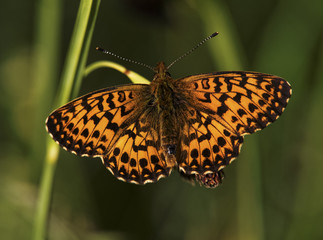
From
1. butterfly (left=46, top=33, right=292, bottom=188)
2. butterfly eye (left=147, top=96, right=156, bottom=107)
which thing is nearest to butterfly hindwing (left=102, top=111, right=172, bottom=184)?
butterfly (left=46, top=33, right=292, bottom=188)

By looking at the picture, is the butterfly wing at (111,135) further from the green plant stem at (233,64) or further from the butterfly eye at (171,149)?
the green plant stem at (233,64)

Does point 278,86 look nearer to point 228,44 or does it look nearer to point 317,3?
point 228,44

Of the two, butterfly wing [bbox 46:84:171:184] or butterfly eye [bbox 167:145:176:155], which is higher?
butterfly wing [bbox 46:84:171:184]

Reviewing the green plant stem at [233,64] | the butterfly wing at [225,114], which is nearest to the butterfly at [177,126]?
the butterfly wing at [225,114]

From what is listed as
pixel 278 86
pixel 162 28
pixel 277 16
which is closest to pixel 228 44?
pixel 278 86

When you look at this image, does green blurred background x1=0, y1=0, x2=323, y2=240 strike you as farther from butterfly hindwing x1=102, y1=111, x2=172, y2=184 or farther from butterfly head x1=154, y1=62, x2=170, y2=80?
butterfly hindwing x1=102, y1=111, x2=172, y2=184
